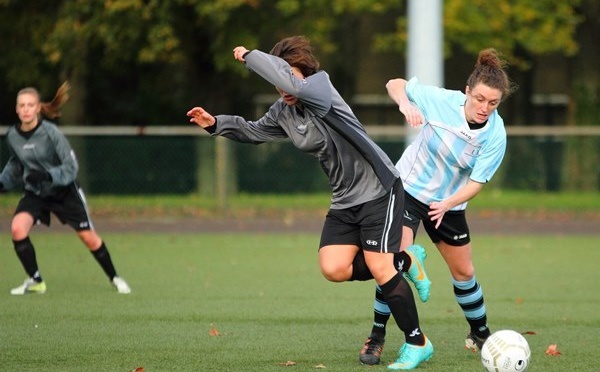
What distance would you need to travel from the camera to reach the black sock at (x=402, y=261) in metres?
7.16

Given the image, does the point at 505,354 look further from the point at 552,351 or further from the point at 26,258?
the point at 26,258

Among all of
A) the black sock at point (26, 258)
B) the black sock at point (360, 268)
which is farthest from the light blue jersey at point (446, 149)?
the black sock at point (26, 258)

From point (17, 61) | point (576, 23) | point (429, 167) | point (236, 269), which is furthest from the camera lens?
point (576, 23)

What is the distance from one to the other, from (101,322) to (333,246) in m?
2.64

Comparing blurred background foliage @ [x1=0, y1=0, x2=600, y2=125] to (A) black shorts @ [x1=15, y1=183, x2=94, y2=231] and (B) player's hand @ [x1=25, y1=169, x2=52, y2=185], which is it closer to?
(A) black shorts @ [x1=15, y1=183, x2=94, y2=231]

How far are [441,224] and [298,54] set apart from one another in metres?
1.60

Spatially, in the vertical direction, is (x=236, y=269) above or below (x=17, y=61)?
below

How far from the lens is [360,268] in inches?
283

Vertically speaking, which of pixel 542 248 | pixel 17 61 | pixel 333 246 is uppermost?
pixel 17 61

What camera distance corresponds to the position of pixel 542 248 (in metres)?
16.0

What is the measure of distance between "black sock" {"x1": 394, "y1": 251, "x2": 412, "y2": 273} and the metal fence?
13821 mm

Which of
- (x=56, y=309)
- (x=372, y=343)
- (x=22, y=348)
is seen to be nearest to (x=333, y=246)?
(x=372, y=343)

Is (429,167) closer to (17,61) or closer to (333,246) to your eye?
(333,246)

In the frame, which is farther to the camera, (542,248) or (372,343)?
(542,248)
